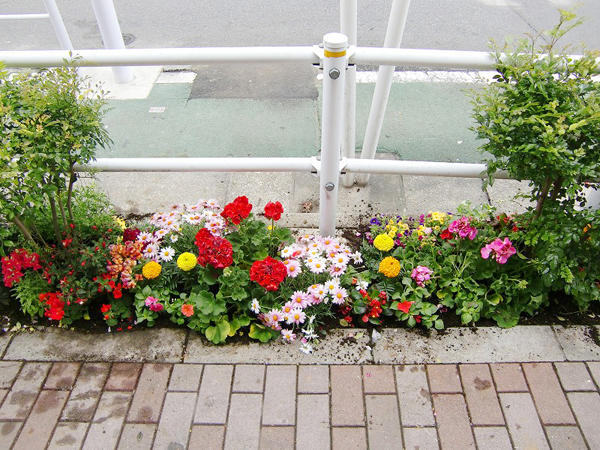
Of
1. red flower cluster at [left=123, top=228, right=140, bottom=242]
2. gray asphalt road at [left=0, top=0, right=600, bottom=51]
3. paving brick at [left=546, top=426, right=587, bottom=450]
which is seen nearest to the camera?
paving brick at [left=546, top=426, right=587, bottom=450]

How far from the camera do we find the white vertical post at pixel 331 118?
2148mm

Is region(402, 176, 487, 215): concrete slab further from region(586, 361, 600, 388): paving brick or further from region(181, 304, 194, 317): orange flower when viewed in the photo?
region(181, 304, 194, 317): orange flower

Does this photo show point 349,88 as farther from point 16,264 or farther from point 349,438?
point 16,264

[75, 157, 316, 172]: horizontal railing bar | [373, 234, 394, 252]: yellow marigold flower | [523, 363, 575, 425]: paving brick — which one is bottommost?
[523, 363, 575, 425]: paving brick

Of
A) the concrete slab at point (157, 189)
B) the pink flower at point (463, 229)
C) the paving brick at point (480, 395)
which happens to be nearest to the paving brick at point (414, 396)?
the paving brick at point (480, 395)

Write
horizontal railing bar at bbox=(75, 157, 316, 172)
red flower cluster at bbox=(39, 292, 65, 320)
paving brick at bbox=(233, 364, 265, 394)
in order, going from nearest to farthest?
1. paving brick at bbox=(233, 364, 265, 394)
2. red flower cluster at bbox=(39, 292, 65, 320)
3. horizontal railing bar at bbox=(75, 157, 316, 172)

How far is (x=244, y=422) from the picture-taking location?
2234 mm

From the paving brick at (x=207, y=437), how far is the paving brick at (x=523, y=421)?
4.33ft

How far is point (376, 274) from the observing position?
2.70 m

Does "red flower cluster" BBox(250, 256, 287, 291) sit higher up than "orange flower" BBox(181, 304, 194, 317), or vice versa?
"red flower cluster" BBox(250, 256, 287, 291)

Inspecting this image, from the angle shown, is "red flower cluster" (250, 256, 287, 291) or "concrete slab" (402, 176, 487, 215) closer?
"red flower cluster" (250, 256, 287, 291)

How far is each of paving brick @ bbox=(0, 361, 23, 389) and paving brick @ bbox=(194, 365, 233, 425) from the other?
0.96 m

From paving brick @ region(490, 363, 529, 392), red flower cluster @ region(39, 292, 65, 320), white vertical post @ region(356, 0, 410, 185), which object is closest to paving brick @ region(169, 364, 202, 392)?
red flower cluster @ region(39, 292, 65, 320)

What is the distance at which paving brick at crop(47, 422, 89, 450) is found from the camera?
2178 millimetres
